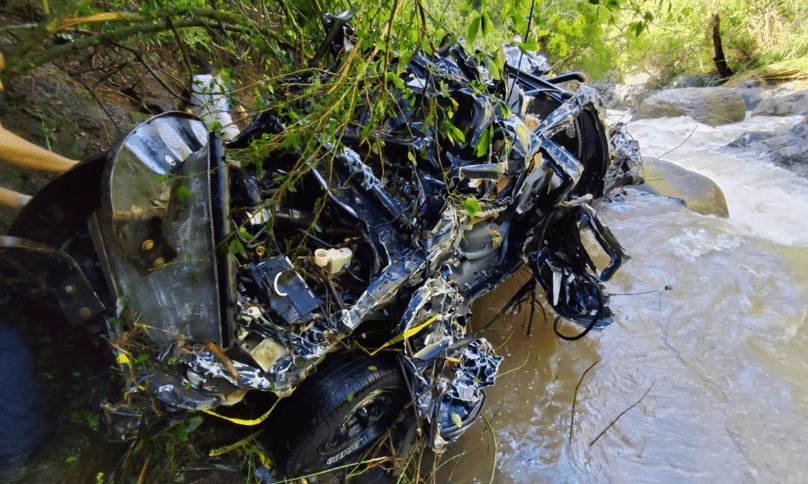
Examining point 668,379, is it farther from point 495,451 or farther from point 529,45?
point 529,45

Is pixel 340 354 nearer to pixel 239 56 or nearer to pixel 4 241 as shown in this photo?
pixel 4 241

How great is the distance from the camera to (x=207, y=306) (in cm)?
208

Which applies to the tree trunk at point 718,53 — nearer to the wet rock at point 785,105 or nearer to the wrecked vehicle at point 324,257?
the wet rock at point 785,105

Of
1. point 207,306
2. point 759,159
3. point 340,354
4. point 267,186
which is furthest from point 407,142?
point 759,159

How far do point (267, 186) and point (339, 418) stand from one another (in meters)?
1.34

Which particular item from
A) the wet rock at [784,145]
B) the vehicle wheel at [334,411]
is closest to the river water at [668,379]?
the vehicle wheel at [334,411]

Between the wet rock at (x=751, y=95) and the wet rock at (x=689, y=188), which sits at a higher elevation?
the wet rock at (x=689, y=188)

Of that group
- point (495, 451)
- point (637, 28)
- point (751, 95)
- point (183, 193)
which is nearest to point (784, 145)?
point (751, 95)

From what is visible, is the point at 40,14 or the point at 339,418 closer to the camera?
the point at 339,418

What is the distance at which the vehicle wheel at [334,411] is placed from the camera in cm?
234

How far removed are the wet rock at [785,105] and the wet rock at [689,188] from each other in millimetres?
4385

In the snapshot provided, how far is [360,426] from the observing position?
2566mm

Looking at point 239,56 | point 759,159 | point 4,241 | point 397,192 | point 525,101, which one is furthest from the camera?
point 759,159

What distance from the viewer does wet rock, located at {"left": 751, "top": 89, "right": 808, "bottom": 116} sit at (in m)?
9.34
